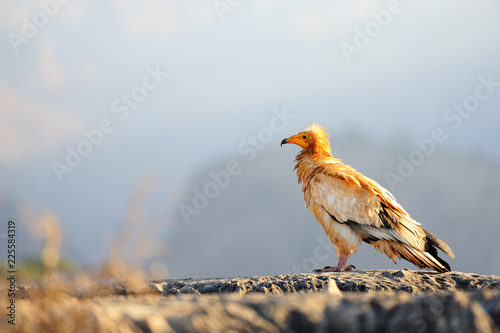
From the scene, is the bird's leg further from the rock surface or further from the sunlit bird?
the rock surface

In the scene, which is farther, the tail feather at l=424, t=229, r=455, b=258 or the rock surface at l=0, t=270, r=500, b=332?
the tail feather at l=424, t=229, r=455, b=258

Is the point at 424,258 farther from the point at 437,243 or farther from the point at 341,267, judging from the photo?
the point at 341,267

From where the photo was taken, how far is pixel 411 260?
8172 mm

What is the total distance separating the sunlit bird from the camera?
820 centimetres

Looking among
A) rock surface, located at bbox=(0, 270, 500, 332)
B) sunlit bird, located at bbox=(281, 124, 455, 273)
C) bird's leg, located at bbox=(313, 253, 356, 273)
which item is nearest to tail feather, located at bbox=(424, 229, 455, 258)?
sunlit bird, located at bbox=(281, 124, 455, 273)

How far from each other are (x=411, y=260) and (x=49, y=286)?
21.4 feet

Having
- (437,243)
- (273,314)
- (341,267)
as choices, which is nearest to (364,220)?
(341,267)

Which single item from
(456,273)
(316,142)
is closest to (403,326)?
(456,273)

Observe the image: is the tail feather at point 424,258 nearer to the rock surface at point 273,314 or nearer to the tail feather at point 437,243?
the tail feather at point 437,243

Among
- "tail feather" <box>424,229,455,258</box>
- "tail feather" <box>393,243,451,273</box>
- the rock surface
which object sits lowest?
the rock surface

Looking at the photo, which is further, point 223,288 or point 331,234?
point 331,234

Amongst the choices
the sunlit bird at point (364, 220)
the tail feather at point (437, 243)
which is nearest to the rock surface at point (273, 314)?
the sunlit bird at point (364, 220)

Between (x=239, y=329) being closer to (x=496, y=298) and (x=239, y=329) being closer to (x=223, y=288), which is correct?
(x=496, y=298)

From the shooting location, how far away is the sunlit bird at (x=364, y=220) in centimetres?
820
